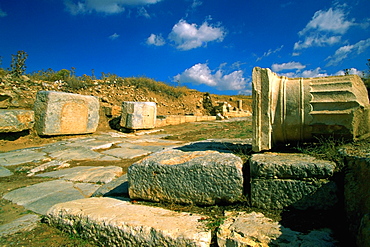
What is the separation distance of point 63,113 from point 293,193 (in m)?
6.86

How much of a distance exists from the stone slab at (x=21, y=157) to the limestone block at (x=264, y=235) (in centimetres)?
455

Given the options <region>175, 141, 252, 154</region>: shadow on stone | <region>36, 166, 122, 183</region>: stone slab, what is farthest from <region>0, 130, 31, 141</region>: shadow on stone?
<region>175, 141, 252, 154</region>: shadow on stone

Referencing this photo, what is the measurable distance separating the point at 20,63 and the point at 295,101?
15.0 m

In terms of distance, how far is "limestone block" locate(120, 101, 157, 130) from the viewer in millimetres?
9062

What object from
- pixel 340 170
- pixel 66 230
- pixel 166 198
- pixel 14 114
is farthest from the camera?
pixel 14 114

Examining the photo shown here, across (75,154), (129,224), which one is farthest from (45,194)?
(75,154)

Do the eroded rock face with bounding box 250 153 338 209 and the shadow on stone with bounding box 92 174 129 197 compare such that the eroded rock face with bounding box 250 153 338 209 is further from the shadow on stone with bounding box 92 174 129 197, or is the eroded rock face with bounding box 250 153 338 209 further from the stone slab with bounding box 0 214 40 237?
the stone slab with bounding box 0 214 40 237

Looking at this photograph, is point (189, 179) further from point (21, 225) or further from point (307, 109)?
point (21, 225)

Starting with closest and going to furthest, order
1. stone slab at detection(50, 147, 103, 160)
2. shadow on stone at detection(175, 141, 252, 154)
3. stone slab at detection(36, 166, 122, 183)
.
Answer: shadow on stone at detection(175, 141, 252, 154), stone slab at detection(36, 166, 122, 183), stone slab at detection(50, 147, 103, 160)

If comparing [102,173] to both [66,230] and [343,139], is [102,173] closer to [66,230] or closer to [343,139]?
[66,230]

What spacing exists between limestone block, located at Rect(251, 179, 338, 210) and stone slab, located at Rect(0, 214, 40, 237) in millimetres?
2136

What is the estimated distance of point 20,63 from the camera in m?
12.3

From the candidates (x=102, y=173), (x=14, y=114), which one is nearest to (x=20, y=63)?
(x=14, y=114)

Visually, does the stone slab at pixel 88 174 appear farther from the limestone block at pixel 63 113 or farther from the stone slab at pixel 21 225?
the limestone block at pixel 63 113
